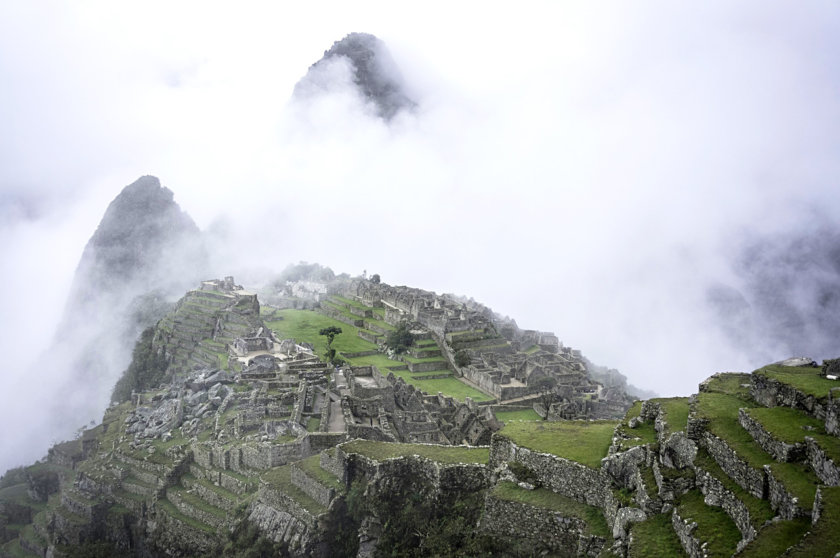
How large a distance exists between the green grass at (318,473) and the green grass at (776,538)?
12441mm

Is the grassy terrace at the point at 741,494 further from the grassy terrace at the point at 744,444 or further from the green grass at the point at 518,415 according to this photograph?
the green grass at the point at 518,415

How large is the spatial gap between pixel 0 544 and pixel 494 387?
35324 millimetres

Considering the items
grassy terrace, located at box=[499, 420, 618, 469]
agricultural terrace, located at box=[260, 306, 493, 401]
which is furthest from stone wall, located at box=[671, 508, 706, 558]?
agricultural terrace, located at box=[260, 306, 493, 401]

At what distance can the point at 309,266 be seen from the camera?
437ft

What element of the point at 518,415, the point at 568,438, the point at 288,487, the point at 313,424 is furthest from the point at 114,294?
the point at 568,438

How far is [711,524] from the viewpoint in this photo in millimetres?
12008

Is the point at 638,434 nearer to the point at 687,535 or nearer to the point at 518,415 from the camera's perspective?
the point at 687,535

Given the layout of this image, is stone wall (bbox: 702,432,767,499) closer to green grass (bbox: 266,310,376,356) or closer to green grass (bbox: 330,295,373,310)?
green grass (bbox: 266,310,376,356)

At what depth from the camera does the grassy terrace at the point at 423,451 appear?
19531 mm

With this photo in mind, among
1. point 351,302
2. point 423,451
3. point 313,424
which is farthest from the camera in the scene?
point 351,302

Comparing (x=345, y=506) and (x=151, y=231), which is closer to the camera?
(x=345, y=506)

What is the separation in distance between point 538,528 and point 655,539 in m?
3.72

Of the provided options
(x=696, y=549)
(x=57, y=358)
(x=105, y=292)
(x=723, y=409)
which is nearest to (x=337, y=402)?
(x=723, y=409)

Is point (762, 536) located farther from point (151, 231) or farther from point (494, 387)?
point (151, 231)
